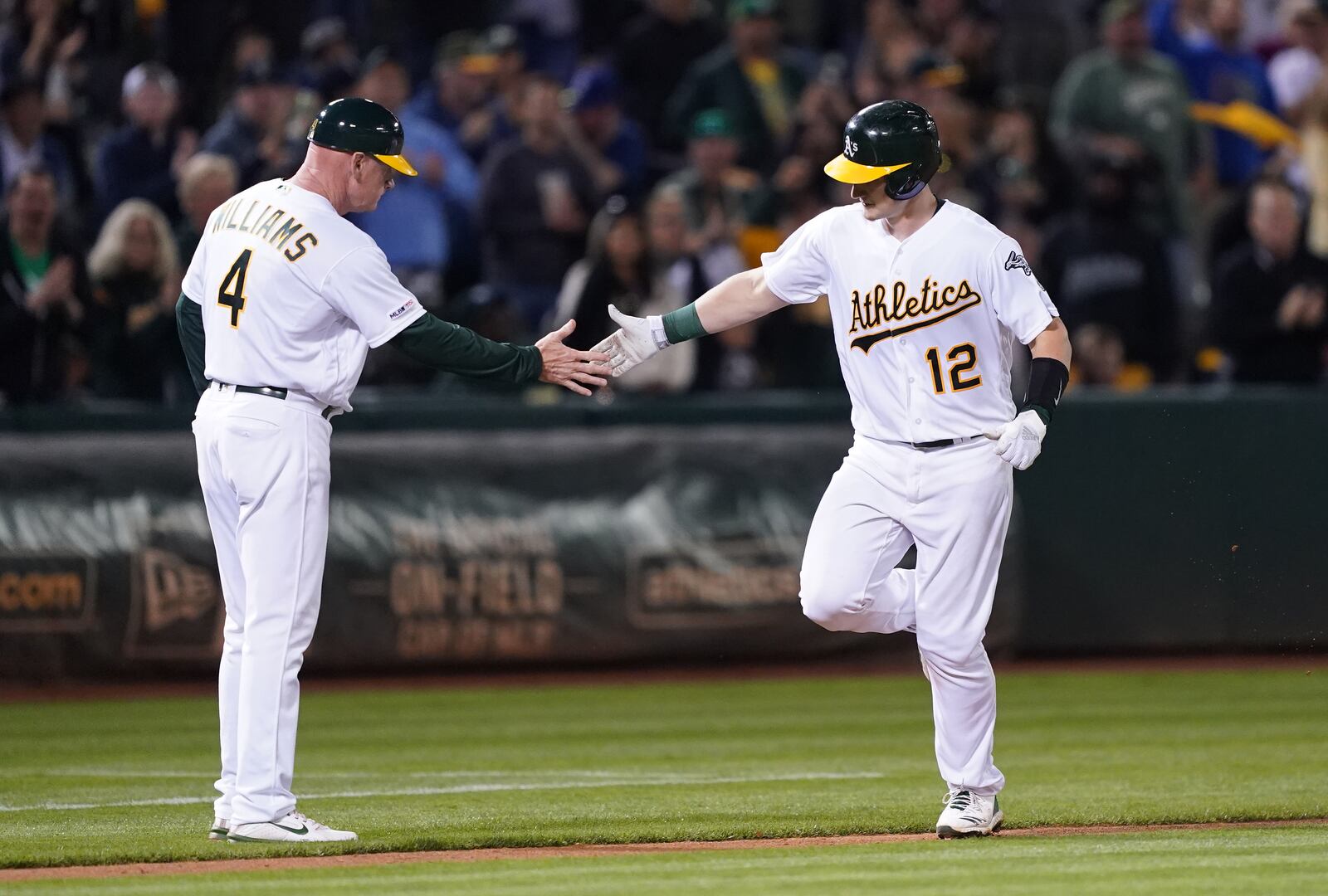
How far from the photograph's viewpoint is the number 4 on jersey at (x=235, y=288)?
272 inches

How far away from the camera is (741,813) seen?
7793mm

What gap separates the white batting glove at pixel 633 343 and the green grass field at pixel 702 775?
5.63 ft

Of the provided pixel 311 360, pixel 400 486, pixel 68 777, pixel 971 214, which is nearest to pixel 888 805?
pixel 971 214

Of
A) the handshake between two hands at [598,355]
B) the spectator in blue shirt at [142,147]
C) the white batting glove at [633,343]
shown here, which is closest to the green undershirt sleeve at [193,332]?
the handshake between two hands at [598,355]

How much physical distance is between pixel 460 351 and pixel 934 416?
1.65 meters

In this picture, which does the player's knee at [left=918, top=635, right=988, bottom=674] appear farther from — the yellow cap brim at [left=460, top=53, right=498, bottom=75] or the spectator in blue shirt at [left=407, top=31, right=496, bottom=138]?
the yellow cap brim at [left=460, top=53, right=498, bottom=75]

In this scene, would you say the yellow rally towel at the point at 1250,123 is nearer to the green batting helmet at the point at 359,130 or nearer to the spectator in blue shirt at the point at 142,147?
the spectator in blue shirt at the point at 142,147

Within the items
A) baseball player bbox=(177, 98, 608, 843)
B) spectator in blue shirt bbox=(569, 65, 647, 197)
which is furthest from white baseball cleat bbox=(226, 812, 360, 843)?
spectator in blue shirt bbox=(569, 65, 647, 197)

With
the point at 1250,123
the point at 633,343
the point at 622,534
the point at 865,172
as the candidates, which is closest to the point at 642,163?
the point at 622,534

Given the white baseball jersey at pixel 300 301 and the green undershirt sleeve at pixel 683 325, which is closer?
the white baseball jersey at pixel 300 301

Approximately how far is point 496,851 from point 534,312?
7.66m

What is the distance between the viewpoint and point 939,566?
726 centimetres

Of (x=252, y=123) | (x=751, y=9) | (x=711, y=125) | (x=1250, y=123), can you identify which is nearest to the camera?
(x=252, y=123)

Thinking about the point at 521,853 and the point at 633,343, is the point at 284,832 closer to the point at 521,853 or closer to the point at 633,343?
the point at 521,853
